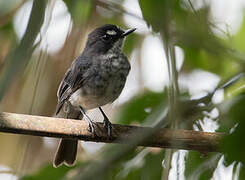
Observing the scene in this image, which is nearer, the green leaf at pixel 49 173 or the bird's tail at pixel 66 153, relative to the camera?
the green leaf at pixel 49 173

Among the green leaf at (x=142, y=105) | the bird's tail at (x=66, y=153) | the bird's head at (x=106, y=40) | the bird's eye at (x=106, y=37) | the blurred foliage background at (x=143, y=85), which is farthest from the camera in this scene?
the bird's eye at (x=106, y=37)

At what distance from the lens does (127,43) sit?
3.15 meters

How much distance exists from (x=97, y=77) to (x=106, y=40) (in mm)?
479

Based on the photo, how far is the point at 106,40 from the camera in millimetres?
3848

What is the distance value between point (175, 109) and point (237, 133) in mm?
294

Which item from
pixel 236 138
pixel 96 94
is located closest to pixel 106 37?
pixel 96 94

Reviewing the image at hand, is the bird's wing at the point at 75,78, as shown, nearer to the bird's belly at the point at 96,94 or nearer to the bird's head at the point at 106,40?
the bird's belly at the point at 96,94

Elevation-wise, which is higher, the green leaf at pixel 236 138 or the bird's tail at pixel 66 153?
the green leaf at pixel 236 138

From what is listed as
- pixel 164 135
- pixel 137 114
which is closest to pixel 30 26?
pixel 164 135

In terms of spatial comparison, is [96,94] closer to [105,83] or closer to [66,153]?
[105,83]

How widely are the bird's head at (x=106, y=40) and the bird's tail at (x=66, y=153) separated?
0.91 meters

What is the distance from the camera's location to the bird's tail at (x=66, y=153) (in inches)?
122

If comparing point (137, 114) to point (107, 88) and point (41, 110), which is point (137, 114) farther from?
point (107, 88)

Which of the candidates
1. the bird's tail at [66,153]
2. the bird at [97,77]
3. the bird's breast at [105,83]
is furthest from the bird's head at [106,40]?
the bird's tail at [66,153]
